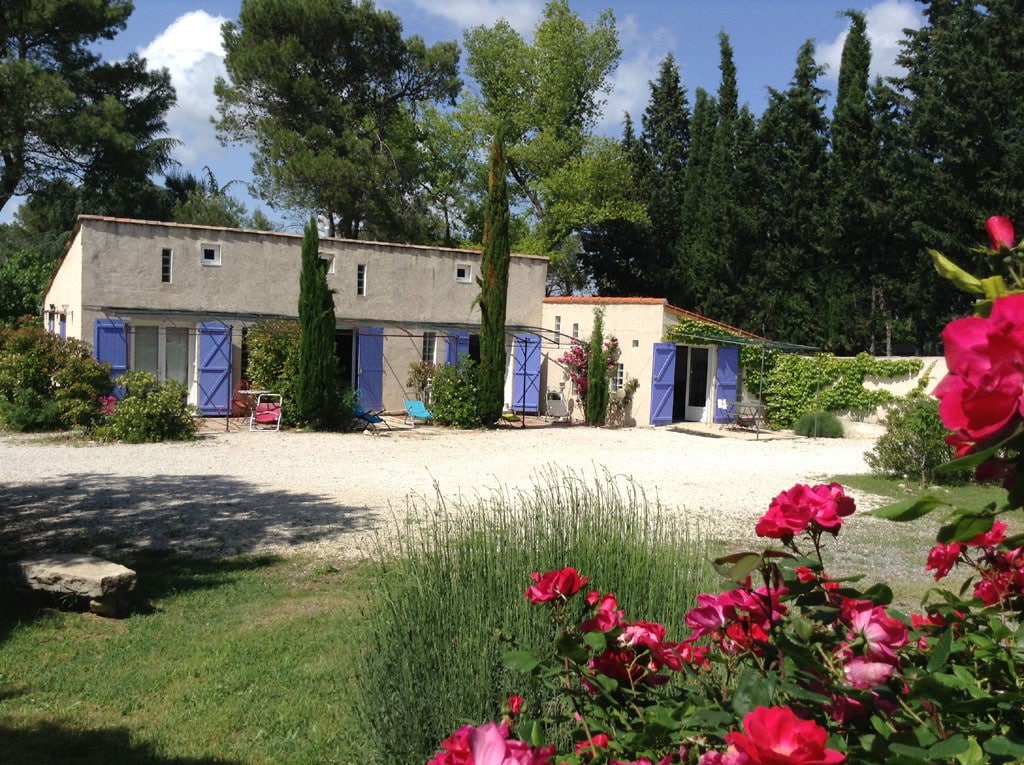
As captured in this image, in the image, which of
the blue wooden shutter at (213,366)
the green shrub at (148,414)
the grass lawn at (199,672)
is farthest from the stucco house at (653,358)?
the grass lawn at (199,672)

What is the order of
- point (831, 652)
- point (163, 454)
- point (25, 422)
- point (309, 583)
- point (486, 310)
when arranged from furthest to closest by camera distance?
point (486, 310) < point (25, 422) < point (163, 454) < point (309, 583) < point (831, 652)

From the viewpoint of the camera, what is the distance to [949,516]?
1.16 metres

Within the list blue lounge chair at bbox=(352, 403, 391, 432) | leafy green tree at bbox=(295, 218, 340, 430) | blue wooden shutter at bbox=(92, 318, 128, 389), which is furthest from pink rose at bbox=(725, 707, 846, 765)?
blue wooden shutter at bbox=(92, 318, 128, 389)

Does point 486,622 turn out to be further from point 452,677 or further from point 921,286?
point 921,286

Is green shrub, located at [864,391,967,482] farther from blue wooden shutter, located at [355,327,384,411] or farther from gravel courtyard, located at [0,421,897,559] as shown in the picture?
blue wooden shutter, located at [355,327,384,411]

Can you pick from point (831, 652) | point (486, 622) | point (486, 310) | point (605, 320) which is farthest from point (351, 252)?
point (831, 652)

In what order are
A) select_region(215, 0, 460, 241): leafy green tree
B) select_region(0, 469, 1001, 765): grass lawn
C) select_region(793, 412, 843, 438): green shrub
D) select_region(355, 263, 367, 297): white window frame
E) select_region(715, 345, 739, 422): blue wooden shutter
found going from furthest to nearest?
select_region(215, 0, 460, 241): leafy green tree, select_region(355, 263, 367, 297): white window frame, select_region(715, 345, 739, 422): blue wooden shutter, select_region(793, 412, 843, 438): green shrub, select_region(0, 469, 1001, 765): grass lawn

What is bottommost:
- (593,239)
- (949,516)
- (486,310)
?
(949,516)

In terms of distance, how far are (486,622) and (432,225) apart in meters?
31.0

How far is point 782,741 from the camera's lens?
38.0 inches

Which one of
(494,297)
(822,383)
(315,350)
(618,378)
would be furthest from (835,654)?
(822,383)

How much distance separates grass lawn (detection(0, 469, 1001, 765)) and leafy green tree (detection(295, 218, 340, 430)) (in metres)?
10.8

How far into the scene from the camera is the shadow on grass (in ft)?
11.9

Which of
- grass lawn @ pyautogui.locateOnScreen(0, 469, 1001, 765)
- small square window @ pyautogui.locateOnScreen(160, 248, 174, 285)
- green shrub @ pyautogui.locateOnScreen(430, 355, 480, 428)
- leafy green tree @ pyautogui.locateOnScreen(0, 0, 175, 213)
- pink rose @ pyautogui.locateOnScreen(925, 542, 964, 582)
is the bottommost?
grass lawn @ pyautogui.locateOnScreen(0, 469, 1001, 765)
